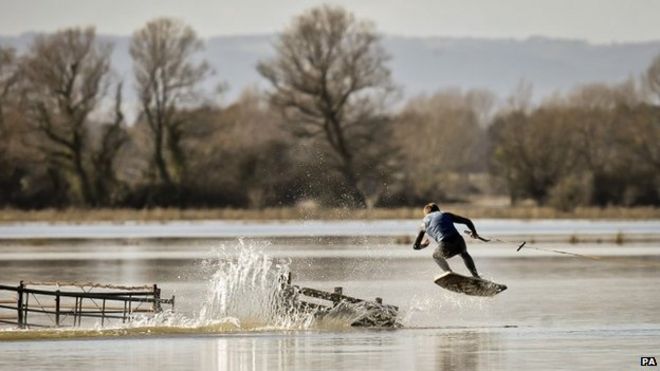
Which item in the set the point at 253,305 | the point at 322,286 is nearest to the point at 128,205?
the point at 322,286

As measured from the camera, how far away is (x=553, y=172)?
91.4 m

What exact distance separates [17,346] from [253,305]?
5.31 metres

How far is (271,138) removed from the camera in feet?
309

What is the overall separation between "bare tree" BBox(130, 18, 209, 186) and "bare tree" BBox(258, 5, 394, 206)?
5.74m

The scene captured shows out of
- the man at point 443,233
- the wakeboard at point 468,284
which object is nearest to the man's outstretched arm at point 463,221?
the man at point 443,233

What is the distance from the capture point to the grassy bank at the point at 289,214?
263ft

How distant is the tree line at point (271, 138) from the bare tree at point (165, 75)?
0.09 metres

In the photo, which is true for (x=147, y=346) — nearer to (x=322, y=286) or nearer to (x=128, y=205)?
(x=322, y=286)

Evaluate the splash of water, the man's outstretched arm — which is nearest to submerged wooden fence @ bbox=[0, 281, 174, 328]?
the splash of water

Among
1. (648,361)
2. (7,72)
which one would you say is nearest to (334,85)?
(7,72)

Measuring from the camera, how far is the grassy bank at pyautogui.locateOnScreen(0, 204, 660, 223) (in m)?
80.2

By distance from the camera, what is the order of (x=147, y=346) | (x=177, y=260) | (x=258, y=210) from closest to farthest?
(x=147, y=346) → (x=177, y=260) → (x=258, y=210)

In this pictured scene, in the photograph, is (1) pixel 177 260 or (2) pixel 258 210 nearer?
(1) pixel 177 260

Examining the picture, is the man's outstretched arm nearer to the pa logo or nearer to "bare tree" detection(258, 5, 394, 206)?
the pa logo
